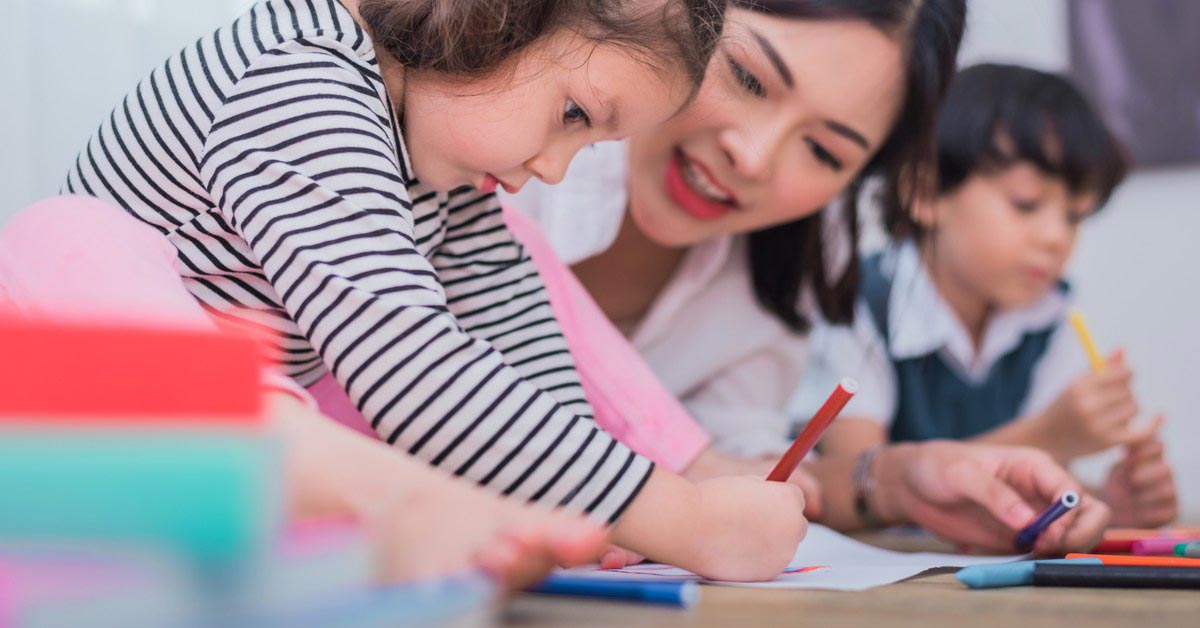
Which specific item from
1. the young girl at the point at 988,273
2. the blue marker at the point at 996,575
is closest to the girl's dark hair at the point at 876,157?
the young girl at the point at 988,273

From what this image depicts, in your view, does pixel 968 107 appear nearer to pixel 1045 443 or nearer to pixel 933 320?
pixel 933 320

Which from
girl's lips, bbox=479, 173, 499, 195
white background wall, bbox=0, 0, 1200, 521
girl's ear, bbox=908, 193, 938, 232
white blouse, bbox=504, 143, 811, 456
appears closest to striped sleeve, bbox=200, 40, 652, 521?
girl's lips, bbox=479, 173, 499, 195

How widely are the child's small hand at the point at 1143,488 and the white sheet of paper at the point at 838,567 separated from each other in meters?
0.41

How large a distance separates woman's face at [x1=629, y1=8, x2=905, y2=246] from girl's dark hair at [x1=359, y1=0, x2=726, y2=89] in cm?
21

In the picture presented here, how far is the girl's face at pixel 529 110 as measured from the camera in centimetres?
60

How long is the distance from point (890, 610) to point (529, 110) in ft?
1.07

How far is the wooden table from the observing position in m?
0.36

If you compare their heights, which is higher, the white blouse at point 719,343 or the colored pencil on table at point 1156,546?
the colored pencil on table at point 1156,546

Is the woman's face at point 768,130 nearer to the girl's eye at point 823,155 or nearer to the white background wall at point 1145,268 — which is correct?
the girl's eye at point 823,155

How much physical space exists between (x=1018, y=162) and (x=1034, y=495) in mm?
780

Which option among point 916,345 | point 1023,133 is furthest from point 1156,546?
point 1023,133

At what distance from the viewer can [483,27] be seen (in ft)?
1.94

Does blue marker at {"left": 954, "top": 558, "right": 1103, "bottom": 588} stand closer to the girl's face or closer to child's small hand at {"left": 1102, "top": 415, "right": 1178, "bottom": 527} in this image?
the girl's face

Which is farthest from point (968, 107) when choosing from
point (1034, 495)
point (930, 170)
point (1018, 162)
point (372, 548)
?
point (372, 548)
